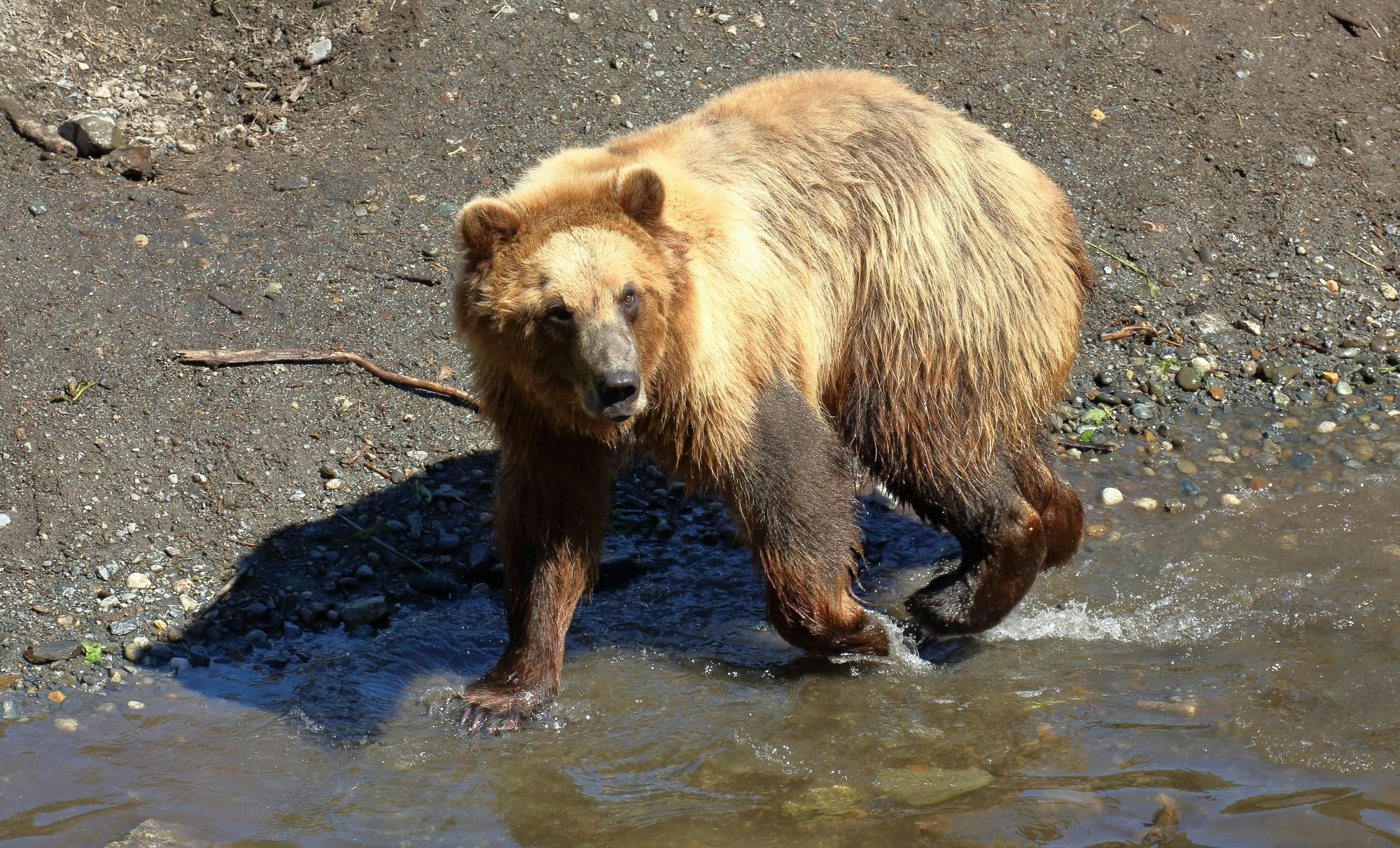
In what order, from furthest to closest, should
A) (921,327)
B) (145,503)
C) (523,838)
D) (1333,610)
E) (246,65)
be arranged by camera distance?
(246,65)
(145,503)
(1333,610)
(921,327)
(523,838)

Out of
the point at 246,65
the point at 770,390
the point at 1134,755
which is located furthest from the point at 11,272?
the point at 1134,755

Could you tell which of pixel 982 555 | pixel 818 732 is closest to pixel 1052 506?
pixel 982 555

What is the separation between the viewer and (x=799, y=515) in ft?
15.4

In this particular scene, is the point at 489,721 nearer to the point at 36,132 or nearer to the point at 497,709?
the point at 497,709

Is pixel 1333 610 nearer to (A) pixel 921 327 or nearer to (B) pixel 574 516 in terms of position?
(A) pixel 921 327

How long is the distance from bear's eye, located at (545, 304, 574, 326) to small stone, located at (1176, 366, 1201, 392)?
169 inches

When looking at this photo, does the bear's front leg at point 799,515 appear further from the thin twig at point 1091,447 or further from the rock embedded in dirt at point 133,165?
the rock embedded in dirt at point 133,165

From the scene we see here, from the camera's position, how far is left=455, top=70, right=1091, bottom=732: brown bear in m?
4.29

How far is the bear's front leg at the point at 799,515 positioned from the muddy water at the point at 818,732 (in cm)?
38

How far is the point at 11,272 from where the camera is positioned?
6.70 meters

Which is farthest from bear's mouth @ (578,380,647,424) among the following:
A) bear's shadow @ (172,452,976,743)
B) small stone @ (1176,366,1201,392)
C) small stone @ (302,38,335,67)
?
small stone @ (302,38,335,67)

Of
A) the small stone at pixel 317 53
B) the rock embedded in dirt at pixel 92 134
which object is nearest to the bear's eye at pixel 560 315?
the rock embedded in dirt at pixel 92 134

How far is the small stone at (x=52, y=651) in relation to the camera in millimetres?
5121

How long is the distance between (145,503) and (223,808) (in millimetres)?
2039
